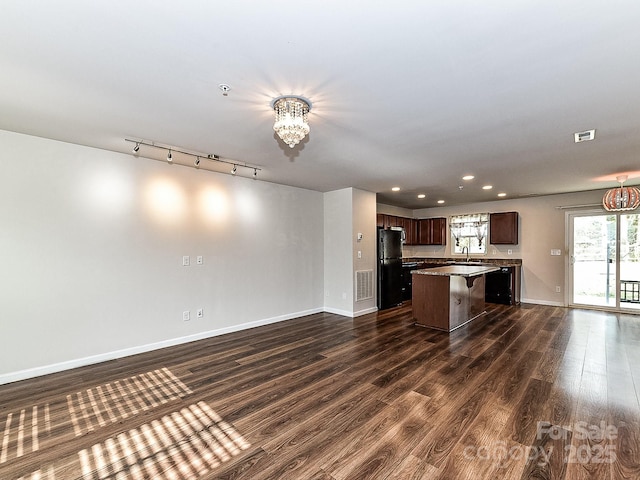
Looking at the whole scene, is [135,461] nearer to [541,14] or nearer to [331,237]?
[541,14]

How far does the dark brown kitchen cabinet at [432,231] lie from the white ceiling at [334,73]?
15.1 feet

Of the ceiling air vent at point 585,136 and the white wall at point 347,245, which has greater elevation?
the ceiling air vent at point 585,136

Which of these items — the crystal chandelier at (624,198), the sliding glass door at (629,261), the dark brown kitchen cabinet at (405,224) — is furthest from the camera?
the dark brown kitchen cabinet at (405,224)

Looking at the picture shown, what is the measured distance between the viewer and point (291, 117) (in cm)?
225

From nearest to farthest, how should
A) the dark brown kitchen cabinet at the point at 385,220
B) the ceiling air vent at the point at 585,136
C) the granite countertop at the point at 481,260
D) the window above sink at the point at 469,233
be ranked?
the ceiling air vent at the point at 585,136 → the granite countertop at the point at 481,260 → the dark brown kitchen cabinet at the point at 385,220 → the window above sink at the point at 469,233

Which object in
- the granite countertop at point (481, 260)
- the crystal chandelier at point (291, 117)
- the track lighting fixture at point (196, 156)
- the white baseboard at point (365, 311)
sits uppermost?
the track lighting fixture at point (196, 156)

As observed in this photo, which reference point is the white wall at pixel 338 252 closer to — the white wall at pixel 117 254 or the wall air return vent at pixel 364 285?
the wall air return vent at pixel 364 285

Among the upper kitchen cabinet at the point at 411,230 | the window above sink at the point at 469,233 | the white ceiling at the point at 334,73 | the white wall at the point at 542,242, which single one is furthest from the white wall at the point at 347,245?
the white wall at the point at 542,242

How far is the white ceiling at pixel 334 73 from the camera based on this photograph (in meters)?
1.44

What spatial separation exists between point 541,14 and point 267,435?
2996 millimetres

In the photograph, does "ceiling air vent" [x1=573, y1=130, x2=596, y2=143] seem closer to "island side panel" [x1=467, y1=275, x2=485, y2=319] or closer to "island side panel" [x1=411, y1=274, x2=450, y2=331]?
"island side panel" [x1=411, y1=274, x2=450, y2=331]

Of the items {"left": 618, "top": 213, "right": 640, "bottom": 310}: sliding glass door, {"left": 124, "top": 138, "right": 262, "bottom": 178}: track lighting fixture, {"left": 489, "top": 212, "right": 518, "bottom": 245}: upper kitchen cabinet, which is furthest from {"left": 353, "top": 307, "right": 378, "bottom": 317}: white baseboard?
{"left": 618, "top": 213, "right": 640, "bottom": 310}: sliding glass door

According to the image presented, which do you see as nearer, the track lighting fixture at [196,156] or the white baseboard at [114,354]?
the white baseboard at [114,354]

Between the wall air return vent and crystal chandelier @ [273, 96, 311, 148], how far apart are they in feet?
12.6
